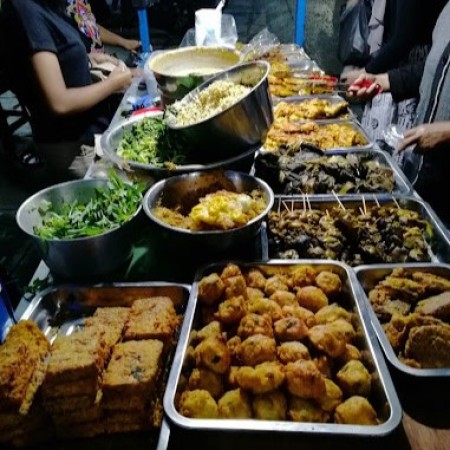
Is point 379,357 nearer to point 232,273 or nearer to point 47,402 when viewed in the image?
point 232,273

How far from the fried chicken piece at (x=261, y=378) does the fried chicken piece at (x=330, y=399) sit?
0.54 feet

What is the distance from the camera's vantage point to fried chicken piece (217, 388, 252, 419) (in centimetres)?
153

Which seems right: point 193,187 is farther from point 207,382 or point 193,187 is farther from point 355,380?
point 355,380

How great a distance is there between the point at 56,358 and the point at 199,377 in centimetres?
53

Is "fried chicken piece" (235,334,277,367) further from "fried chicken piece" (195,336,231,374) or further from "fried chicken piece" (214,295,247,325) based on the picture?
"fried chicken piece" (214,295,247,325)

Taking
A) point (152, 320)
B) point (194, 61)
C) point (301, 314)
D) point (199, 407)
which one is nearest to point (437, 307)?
point (301, 314)

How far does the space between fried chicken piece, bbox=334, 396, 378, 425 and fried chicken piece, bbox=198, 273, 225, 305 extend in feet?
2.27

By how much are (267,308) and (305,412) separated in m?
0.47

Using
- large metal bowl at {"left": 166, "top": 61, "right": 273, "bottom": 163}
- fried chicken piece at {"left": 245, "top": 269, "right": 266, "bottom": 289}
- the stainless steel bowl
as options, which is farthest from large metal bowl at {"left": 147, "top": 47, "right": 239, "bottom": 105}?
fried chicken piece at {"left": 245, "top": 269, "right": 266, "bottom": 289}

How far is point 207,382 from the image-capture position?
1629mm

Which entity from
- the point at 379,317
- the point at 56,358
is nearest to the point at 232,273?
the point at 379,317

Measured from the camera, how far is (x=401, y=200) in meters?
2.71

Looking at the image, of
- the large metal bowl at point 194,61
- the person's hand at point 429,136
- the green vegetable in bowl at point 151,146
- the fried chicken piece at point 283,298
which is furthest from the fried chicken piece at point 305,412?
the large metal bowl at point 194,61

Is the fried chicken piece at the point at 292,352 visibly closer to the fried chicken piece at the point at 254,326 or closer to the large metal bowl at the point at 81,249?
the fried chicken piece at the point at 254,326
